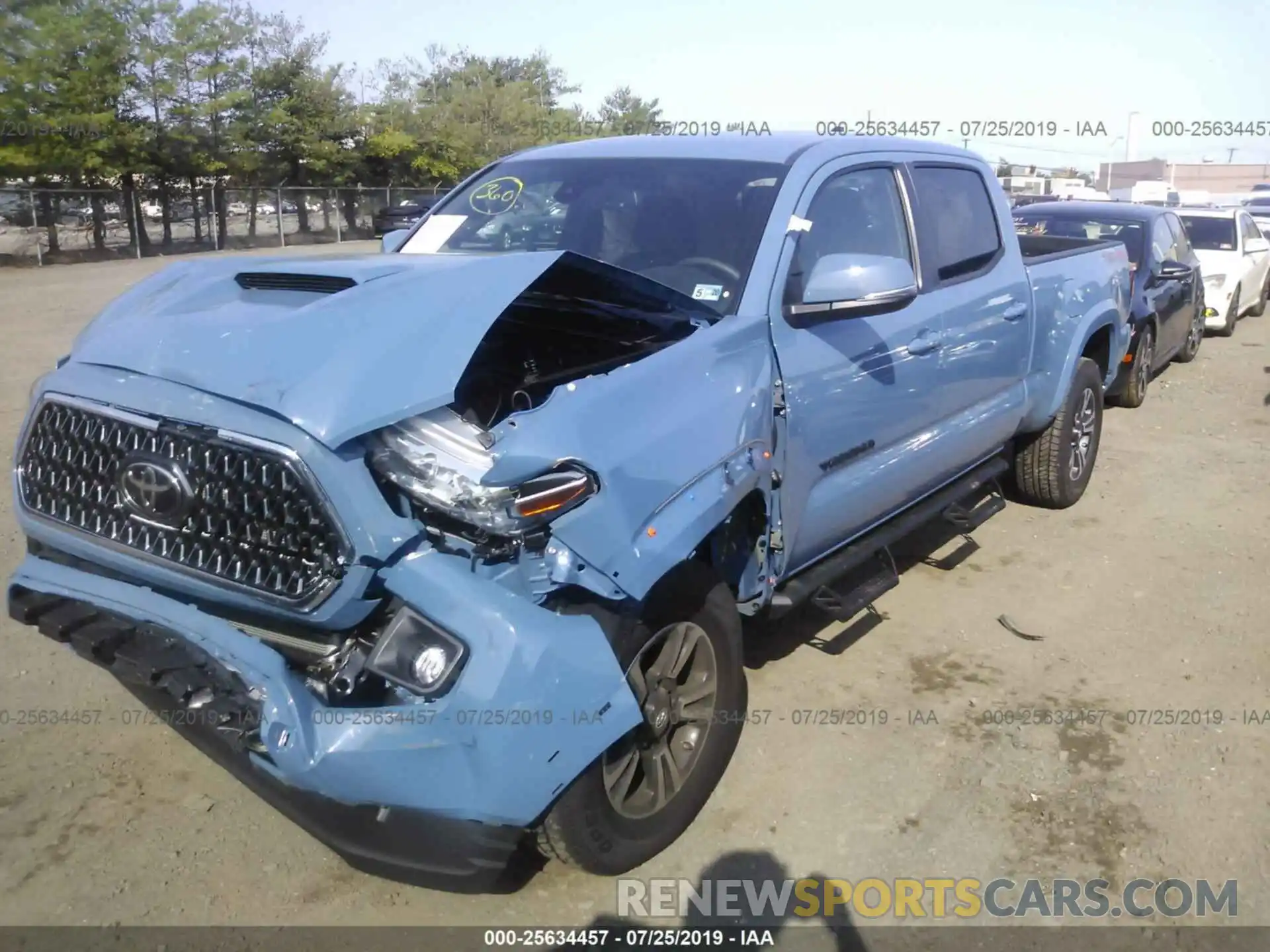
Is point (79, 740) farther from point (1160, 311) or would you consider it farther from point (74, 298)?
point (74, 298)

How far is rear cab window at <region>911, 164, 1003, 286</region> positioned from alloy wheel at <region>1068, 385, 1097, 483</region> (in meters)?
1.52

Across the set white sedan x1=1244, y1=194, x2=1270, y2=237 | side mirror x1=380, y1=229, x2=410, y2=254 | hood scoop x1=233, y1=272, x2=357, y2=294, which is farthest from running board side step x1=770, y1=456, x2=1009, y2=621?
white sedan x1=1244, y1=194, x2=1270, y2=237

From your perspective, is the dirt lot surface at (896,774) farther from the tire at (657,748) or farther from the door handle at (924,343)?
the door handle at (924,343)

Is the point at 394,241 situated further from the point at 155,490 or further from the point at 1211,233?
the point at 1211,233

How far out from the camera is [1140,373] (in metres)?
9.56

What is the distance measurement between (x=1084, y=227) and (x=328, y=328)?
9.34 meters

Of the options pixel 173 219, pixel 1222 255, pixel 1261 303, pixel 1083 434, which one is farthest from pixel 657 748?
pixel 173 219

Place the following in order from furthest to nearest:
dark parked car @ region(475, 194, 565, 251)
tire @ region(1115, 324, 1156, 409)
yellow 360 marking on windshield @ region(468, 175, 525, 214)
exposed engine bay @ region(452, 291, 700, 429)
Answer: tire @ region(1115, 324, 1156, 409)
yellow 360 marking on windshield @ region(468, 175, 525, 214)
dark parked car @ region(475, 194, 565, 251)
exposed engine bay @ region(452, 291, 700, 429)

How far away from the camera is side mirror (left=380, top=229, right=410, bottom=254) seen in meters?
4.62

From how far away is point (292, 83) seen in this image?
101 feet

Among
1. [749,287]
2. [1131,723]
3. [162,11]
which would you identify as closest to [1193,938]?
[1131,723]

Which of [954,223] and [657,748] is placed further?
[954,223]

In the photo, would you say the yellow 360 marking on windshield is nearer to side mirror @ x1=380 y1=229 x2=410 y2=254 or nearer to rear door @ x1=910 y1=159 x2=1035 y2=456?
side mirror @ x1=380 y1=229 x2=410 y2=254

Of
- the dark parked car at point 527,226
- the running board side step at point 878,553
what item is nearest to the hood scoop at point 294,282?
the dark parked car at point 527,226
